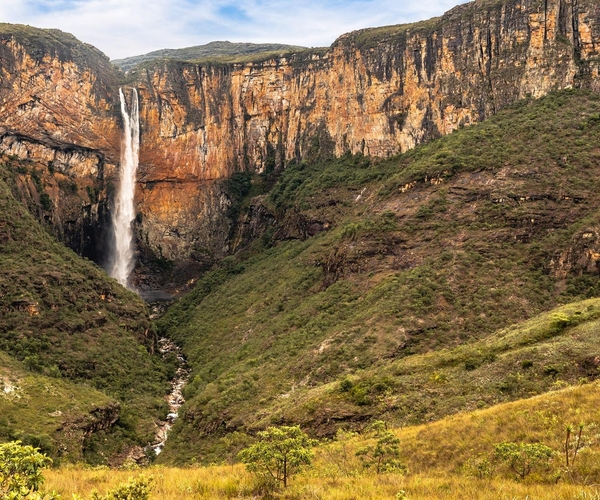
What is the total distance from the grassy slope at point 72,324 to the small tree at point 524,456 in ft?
114

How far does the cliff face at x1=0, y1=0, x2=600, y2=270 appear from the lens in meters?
62.0

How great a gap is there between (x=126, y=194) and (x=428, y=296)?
5630 cm

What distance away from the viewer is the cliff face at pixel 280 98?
2441 inches

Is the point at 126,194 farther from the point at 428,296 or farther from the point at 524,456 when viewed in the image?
the point at 524,456

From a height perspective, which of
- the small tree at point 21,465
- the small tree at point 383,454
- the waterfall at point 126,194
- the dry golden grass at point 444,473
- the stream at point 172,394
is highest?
the waterfall at point 126,194

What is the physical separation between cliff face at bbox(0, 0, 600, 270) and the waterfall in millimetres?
1323

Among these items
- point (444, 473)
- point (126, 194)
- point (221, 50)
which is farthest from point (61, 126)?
point (221, 50)

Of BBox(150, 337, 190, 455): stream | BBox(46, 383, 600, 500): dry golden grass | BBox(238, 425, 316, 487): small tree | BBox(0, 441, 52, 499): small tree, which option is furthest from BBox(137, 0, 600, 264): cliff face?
BBox(0, 441, 52, 499): small tree

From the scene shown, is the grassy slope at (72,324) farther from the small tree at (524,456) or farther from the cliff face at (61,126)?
the small tree at (524,456)

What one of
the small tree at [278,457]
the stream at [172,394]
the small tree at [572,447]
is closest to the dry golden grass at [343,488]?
the small tree at [278,457]

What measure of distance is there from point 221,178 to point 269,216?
1154 centimetres

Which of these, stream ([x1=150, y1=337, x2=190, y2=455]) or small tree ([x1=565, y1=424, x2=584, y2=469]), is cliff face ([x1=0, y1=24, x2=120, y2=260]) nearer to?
stream ([x1=150, y1=337, x2=190, y2=455])

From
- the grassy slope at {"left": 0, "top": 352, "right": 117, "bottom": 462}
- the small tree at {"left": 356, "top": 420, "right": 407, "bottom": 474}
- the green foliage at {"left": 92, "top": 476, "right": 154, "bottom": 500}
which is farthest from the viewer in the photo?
the grassy slope at {"left": 0, "top": 352, "right": 117, "bottom": 462}

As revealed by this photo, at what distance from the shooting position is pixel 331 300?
5125 cm
